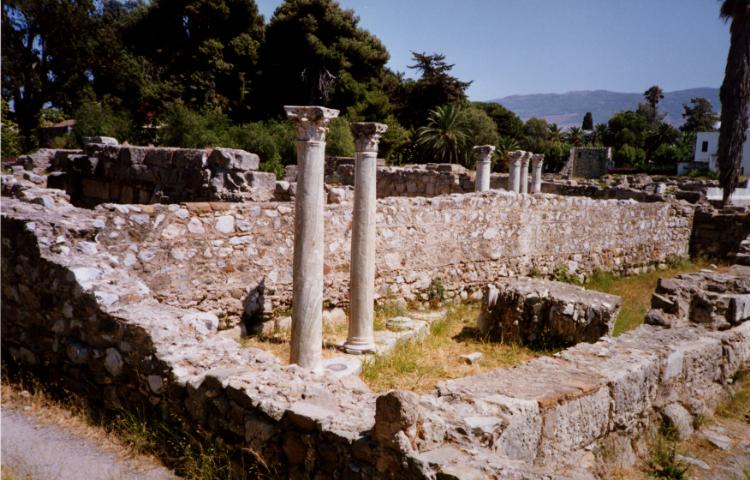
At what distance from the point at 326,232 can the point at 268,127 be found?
2011 cm

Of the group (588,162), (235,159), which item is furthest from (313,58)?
(588,162)

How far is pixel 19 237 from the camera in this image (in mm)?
5449

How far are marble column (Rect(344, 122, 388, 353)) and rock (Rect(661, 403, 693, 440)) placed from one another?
339 cm

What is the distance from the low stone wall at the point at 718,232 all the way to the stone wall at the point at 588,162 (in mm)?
41953

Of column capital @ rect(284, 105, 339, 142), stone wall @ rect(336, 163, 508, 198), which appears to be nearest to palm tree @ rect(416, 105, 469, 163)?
stone wall @ rect(336, 163, 508, 198)

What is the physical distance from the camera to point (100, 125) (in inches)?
984

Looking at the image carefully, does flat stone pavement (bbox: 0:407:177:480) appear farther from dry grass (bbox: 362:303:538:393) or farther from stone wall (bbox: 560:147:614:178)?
stone wall (bbox: 560:147:614:178)

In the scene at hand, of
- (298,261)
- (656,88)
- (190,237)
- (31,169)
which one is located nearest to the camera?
(298,261)

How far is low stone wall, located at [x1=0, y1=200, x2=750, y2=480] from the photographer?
322 cm

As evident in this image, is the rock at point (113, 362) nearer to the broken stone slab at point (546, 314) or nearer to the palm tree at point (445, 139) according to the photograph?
the broken stone slab at point (546, 314)

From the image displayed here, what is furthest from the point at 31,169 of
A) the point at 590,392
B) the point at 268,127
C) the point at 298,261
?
the point at 590,392

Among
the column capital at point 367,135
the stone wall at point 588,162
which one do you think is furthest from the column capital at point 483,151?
the stone wall at point 588,162

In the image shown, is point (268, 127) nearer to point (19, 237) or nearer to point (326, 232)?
point (326, 232)

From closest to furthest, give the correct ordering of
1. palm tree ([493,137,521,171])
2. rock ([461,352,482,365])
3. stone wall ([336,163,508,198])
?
1. rock ([461,352,482,365])
2. stone wall ([336,163,508,198])
3. palm tree ([493,137,521,171])
